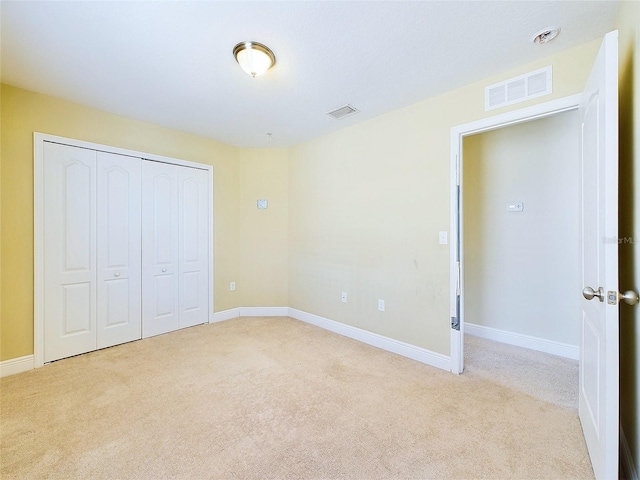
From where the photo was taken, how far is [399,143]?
2.89 meters

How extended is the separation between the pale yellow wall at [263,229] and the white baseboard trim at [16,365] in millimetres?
2205

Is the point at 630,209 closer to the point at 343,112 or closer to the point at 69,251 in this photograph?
the point at 343,112

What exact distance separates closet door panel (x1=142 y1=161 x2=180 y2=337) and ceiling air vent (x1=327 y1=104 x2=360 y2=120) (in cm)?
208

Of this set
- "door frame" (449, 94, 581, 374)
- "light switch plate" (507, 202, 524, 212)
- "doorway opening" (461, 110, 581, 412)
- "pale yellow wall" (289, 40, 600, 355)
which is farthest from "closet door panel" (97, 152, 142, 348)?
"light switch plate" (507, 202, 524, 212)

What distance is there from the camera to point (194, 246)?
3.72 metres

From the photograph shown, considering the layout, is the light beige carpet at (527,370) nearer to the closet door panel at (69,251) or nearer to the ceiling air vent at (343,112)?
the ceiling air vent at (343,112)

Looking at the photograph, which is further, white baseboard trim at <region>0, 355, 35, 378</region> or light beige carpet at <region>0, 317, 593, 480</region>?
white baseboard trim at <region>0, 355, 35, 378</region>

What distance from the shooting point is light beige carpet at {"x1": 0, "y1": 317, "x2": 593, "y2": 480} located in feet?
4.80

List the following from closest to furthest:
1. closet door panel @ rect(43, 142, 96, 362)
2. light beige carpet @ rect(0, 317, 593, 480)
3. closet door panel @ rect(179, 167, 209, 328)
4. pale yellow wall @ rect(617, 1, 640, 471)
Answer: pale yellow wall @ rect(617, 1, 640, 471)
light beige carpet @ rect(0, 317, 593, 480)
closet door panel @ rect(43, 142, 96, 362)
closet door panel @ rect(179, 167, 209, 328)

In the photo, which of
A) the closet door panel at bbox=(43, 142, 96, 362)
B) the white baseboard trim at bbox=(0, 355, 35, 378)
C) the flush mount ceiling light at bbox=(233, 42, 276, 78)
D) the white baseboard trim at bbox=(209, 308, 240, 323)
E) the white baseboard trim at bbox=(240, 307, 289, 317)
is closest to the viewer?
the flush mount ceiling light at bbox=(233, 42, 276, 78)

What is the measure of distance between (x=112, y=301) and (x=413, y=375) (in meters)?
3.19

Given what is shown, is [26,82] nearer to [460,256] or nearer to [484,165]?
[460,256]

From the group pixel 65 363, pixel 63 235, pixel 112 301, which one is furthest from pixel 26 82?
pixel 65 363

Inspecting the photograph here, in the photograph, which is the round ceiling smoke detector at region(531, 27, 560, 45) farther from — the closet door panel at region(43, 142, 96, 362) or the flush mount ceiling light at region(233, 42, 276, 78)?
the closet door panel at region(43, 142, 96, 362)
